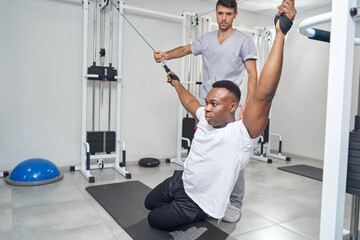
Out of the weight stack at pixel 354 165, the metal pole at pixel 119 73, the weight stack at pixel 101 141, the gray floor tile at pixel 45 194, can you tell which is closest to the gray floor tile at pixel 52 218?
the gray floor tile at pixel 45 194

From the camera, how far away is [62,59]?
11.6 feet

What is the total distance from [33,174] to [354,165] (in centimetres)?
291

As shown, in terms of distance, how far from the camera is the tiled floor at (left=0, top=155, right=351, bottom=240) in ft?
6.57

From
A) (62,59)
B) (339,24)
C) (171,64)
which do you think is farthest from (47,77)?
(339,24)

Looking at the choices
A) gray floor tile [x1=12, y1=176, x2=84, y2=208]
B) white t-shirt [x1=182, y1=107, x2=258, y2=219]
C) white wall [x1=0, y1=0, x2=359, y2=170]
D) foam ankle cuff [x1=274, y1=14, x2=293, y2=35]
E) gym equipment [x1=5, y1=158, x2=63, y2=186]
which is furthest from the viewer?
white wall [x1=0, y1=0, x2=359, y2=170]

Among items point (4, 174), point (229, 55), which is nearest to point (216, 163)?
point (229, 55)

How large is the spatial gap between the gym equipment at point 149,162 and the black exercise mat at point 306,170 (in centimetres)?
171

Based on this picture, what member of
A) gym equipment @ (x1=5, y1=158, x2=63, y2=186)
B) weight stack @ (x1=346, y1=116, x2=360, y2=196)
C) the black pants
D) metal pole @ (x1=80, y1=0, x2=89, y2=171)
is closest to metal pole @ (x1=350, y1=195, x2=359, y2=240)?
weight stack @ (x1=346, y1=116, x2=360, y2=196)

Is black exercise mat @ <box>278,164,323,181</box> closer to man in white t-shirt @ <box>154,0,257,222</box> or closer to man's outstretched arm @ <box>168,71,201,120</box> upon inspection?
man in white t-shirt @ <box>154,0,257,222</box>

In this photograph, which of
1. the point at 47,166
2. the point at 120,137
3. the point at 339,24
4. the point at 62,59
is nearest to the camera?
the point at 339,24

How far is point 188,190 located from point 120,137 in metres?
2.38

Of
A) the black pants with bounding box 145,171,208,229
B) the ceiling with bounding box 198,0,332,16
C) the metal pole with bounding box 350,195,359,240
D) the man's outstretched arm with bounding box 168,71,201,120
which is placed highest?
the ceiling with bounding box 198,0,332,16

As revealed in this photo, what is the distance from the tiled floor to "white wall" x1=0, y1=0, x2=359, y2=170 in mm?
496

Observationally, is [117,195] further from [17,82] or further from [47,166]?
[17,82]
